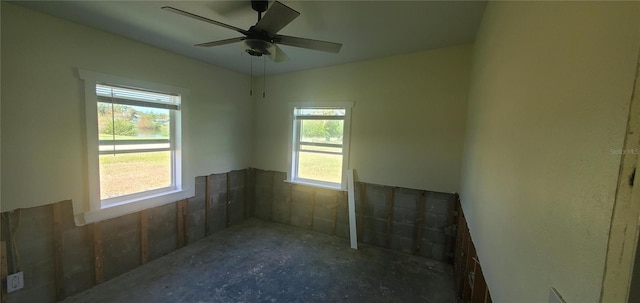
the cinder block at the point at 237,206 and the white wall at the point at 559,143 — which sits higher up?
the white wall at the point at 559,143

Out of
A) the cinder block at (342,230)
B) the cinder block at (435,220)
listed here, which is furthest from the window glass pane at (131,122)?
the cinder block at (435,220)

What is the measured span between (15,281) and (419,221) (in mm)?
4344

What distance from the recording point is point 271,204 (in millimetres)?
4590

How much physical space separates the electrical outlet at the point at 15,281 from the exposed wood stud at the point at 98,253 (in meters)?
0.51

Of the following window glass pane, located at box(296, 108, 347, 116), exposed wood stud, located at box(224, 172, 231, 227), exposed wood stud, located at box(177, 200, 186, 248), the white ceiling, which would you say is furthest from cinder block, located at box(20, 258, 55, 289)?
window glass pane, located at box(296, 108, 347, 116)

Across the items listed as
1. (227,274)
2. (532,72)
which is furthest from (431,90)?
(227,274)

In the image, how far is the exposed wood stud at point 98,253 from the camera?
8.49ft

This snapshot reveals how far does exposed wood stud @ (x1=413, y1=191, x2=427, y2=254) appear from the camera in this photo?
3346mm

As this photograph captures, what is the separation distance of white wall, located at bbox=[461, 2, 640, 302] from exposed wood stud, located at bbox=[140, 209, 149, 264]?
363cm

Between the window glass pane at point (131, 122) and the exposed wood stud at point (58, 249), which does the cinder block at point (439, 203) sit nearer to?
the window glass pane at point (131, 122)

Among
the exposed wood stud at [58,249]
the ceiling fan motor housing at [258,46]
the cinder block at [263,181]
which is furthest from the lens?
the cinder block at [263,181]

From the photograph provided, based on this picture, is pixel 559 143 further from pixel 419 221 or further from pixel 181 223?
pixel 181 223

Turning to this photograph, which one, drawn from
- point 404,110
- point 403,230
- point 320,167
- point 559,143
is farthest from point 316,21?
point 403,230

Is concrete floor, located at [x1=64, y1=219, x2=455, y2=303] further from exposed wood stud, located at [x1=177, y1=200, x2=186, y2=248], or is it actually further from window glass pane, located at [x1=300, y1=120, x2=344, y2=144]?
window glass pane, located at [x1=300, y1=120, x2=344, y2=144]
